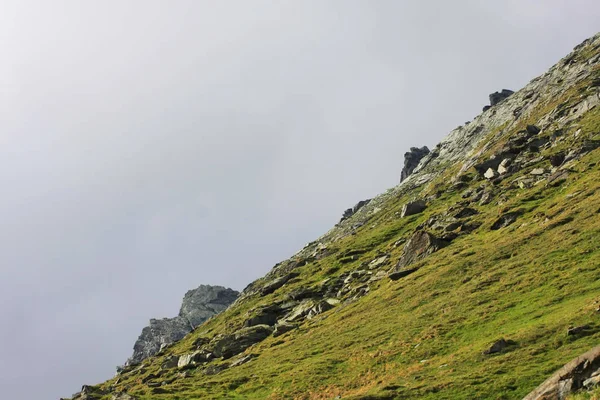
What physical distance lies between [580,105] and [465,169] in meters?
38.6

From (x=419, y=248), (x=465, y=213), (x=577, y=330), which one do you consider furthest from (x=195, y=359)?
(x=577, y=330)

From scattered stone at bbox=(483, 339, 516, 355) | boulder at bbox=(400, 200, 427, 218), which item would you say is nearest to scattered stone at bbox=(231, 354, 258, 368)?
scattered stone at bbox=(483, 339, 516, 355)

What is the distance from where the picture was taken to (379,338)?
6319 cm

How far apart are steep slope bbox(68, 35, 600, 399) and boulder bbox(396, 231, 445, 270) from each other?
0.89ft

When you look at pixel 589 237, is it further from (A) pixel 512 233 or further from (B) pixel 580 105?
(B) pixel 580 105

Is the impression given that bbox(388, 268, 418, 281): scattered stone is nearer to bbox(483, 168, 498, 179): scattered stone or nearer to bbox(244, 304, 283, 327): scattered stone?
bbox(244, 304, 283, 327): scattered stone

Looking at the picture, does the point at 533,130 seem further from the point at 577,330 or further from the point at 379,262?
the point at 577,330

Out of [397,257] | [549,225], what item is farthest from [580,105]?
[549,225]

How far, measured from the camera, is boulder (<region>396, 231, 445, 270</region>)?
330ft

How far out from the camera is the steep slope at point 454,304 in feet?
138

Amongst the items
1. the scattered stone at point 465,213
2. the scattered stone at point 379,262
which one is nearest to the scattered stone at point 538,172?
the scattered stone at point 465,213

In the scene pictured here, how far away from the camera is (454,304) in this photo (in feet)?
208

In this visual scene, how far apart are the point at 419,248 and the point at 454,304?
3957 cm

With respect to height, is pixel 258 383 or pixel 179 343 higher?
pixel 179 343
